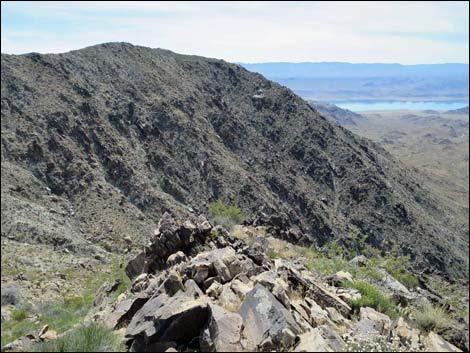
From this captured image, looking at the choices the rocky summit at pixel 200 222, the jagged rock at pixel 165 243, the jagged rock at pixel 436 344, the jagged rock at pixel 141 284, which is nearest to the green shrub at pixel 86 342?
the rocky summit at pixel 200 222

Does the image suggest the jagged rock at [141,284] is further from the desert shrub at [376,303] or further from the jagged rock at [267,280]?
the desert shrub at [376,303]

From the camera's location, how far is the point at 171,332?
8.89 m

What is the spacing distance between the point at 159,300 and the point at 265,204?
42.3 meters

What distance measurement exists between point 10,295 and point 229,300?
3986 millimetres

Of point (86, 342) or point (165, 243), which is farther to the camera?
point (165, 243)

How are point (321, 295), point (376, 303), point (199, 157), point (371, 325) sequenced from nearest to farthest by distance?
point (371, 325), point (321, 295), point (376, 303), point (199, 157)

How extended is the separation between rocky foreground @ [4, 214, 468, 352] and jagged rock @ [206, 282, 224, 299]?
0.07ft

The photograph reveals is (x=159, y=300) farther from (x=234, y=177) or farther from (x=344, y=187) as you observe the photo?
(x=344, y=187)

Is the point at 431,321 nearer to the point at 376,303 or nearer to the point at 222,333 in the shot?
the point at 376,303

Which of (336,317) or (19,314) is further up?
(19,314)

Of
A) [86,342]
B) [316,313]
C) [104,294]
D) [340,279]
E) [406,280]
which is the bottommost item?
[406,280]

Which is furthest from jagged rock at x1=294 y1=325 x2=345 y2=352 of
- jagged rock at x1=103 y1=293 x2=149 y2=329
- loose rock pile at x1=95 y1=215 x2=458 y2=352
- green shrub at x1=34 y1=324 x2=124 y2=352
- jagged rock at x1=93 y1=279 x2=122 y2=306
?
jagged rock at x1=93 y1=279 x2=122 y2=306

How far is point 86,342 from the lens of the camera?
28.1 feet

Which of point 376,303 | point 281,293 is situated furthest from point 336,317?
point 281,293
